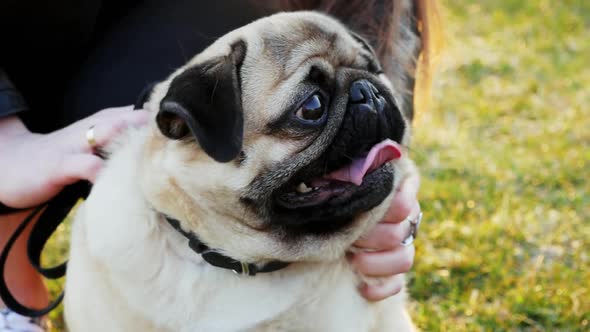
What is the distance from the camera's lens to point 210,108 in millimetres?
1356

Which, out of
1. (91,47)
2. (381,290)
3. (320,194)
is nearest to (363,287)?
(381,290)

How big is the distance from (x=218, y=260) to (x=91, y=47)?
973 millimetres

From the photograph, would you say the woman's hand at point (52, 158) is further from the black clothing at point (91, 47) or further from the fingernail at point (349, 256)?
the fingernail at point (349, 256)

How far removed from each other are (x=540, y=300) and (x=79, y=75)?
1512mm

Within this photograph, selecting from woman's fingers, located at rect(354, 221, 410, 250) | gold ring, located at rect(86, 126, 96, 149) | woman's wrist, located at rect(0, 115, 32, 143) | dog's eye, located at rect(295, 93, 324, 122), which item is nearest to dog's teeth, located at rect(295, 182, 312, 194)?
dog's eye, located at rect(295, 93, 324, 122)

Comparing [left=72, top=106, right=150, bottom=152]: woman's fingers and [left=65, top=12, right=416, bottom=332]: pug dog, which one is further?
[left=72, top=106, right=150, bottom=152]: woman's fingers

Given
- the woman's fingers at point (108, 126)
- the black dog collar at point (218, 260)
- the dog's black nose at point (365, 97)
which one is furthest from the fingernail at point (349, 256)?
the woman's fingers at point (108, 126)

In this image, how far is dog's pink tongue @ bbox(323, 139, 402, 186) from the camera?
1474 millimetres

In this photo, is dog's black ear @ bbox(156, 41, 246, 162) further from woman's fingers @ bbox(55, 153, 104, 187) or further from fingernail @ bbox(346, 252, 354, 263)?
fingernail @ bbox(346, 252, 354, 263)

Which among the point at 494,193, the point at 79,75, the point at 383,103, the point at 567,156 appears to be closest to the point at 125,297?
the point at 383,103

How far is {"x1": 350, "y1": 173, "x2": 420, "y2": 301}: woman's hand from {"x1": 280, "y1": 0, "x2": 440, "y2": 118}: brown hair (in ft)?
1.40

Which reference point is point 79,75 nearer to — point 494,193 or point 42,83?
point 42,83

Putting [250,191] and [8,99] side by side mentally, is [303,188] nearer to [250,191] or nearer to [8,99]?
[250,191]

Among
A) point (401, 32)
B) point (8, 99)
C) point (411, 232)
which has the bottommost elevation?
point (411, 232)
